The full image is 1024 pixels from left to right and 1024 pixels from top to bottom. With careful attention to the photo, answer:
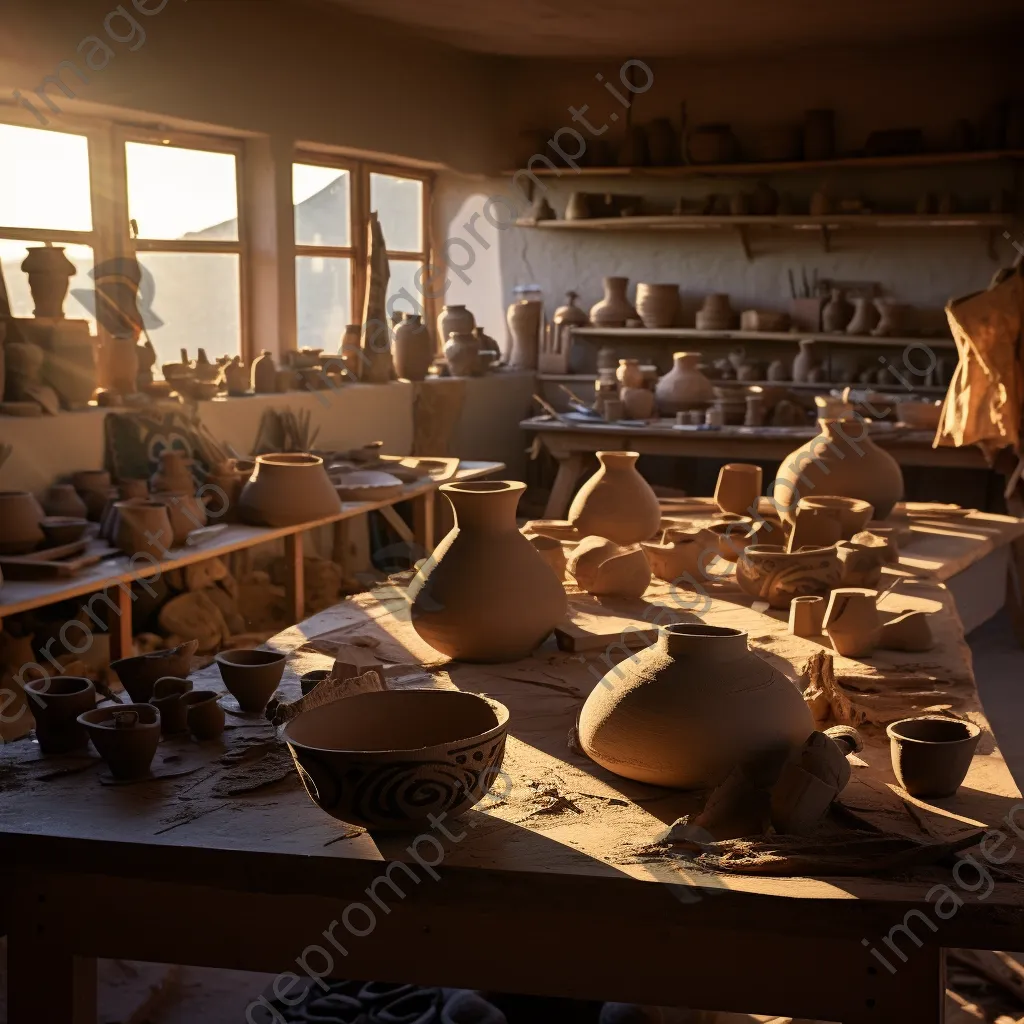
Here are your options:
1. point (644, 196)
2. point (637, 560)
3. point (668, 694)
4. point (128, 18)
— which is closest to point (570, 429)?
point (644, 196)

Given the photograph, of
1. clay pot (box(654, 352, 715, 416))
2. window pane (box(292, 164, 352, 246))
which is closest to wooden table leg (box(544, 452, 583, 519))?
clay pot (box(654, 352, 715, 416))

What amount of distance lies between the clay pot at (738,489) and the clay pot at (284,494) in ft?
5.11

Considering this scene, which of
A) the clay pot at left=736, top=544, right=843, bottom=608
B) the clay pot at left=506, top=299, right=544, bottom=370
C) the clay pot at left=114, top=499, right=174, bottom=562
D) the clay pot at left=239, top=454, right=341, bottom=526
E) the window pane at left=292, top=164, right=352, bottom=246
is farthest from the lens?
the clay pot at left=506, top=299, right=544, bottom=370

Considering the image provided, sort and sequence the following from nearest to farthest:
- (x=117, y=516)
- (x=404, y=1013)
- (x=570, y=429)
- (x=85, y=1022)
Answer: (x=85, y=1022) → (x=404, y=1013) → (x=117, y=516) → (x=570, y=429)

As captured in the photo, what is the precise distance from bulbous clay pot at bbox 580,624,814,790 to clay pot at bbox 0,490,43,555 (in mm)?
2697

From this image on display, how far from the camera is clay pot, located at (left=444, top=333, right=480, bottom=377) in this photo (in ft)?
24.7

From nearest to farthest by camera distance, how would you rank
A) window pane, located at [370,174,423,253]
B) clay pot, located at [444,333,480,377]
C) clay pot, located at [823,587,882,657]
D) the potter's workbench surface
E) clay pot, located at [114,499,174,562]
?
1. the potter's workbench surface
2. clay pot, located at [823,587,882,657]
3. clay pot, located at [114,499,174,562]
4. clay pot, located at [444,333,480,377]
5. window pane, located at [370,174,423,253]

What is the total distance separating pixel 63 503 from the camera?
14.5 feet

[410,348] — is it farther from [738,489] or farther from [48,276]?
[738,489]

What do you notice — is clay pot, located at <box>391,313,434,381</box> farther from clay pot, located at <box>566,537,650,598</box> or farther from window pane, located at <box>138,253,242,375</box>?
clay pot, located at <box>566,537,650,598</box>

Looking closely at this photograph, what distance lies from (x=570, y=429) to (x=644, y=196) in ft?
6.74

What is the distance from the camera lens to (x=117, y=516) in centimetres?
416

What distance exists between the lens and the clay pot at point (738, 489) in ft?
13.5

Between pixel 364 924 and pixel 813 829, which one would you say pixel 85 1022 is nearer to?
pixel 364 924
